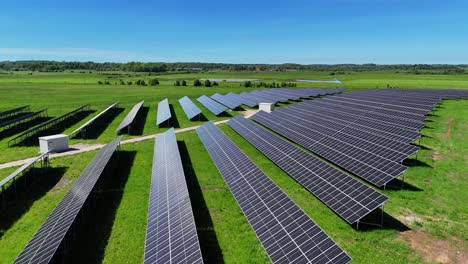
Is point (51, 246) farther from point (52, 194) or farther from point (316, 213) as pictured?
point (316, 213)

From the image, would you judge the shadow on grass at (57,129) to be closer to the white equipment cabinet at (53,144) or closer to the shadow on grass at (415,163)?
the white equipment cabinet at (53,144)

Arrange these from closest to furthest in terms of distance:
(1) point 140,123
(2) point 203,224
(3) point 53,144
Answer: (2) point 203,224, (3) point 53,144, (1) point 140,123

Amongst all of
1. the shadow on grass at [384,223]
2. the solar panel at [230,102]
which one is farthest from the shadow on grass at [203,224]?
the solar panel at [230,102]

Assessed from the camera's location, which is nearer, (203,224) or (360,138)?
(203,224)

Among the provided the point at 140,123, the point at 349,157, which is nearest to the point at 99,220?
the point at 349,157

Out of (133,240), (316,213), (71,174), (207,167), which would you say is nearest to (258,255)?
(316,213)

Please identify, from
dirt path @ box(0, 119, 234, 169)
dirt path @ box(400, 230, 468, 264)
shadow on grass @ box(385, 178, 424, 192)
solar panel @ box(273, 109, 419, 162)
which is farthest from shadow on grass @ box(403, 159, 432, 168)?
dirt path @ box(0, 119, 234, 169)

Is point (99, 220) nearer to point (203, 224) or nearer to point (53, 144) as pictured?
point (203, 224)
